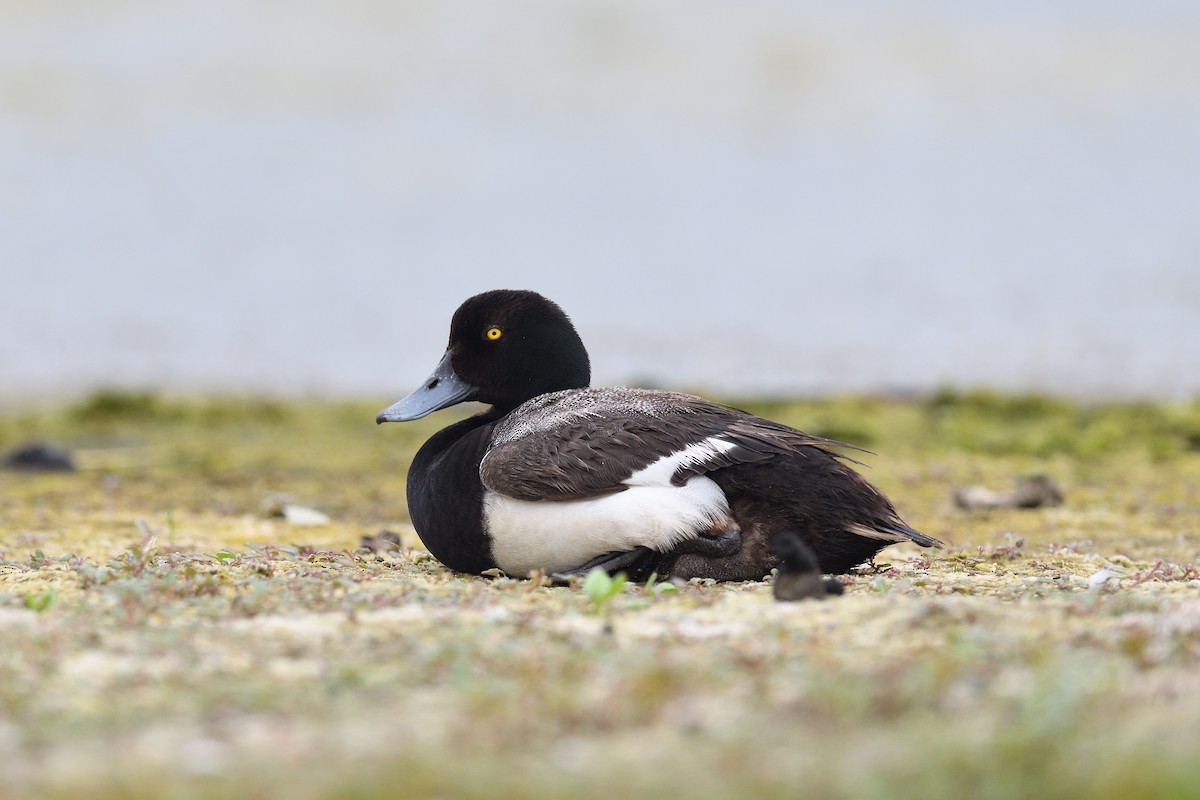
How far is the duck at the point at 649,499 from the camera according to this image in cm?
523

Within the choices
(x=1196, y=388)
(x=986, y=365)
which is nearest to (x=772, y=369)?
(x=986, y=365)

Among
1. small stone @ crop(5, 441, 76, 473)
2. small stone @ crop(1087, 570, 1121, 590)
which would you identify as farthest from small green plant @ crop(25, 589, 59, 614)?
small stone @ crop(5, 441, 76, 473)

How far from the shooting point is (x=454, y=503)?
5.54 meters

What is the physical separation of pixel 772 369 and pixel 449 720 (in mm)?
13673

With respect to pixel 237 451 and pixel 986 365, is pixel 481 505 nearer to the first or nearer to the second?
pixel 237 451

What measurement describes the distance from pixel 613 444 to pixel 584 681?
6.84 feet

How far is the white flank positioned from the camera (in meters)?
5.19

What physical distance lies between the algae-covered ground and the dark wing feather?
46cm

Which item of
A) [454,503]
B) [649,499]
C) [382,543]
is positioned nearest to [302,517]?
[382,543]

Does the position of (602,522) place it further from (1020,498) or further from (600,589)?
(1020,498)

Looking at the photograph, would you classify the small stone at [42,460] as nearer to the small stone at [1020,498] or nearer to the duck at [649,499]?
the duck at [649,499]

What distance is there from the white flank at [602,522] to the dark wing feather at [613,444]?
0.05 m

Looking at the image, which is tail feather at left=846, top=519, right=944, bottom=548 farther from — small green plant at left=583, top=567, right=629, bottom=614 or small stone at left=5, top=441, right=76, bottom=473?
small stone at left=5, top=441, right=76, bottom=473

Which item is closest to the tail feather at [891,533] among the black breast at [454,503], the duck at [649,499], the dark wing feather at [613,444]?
the duck at [649,499]
